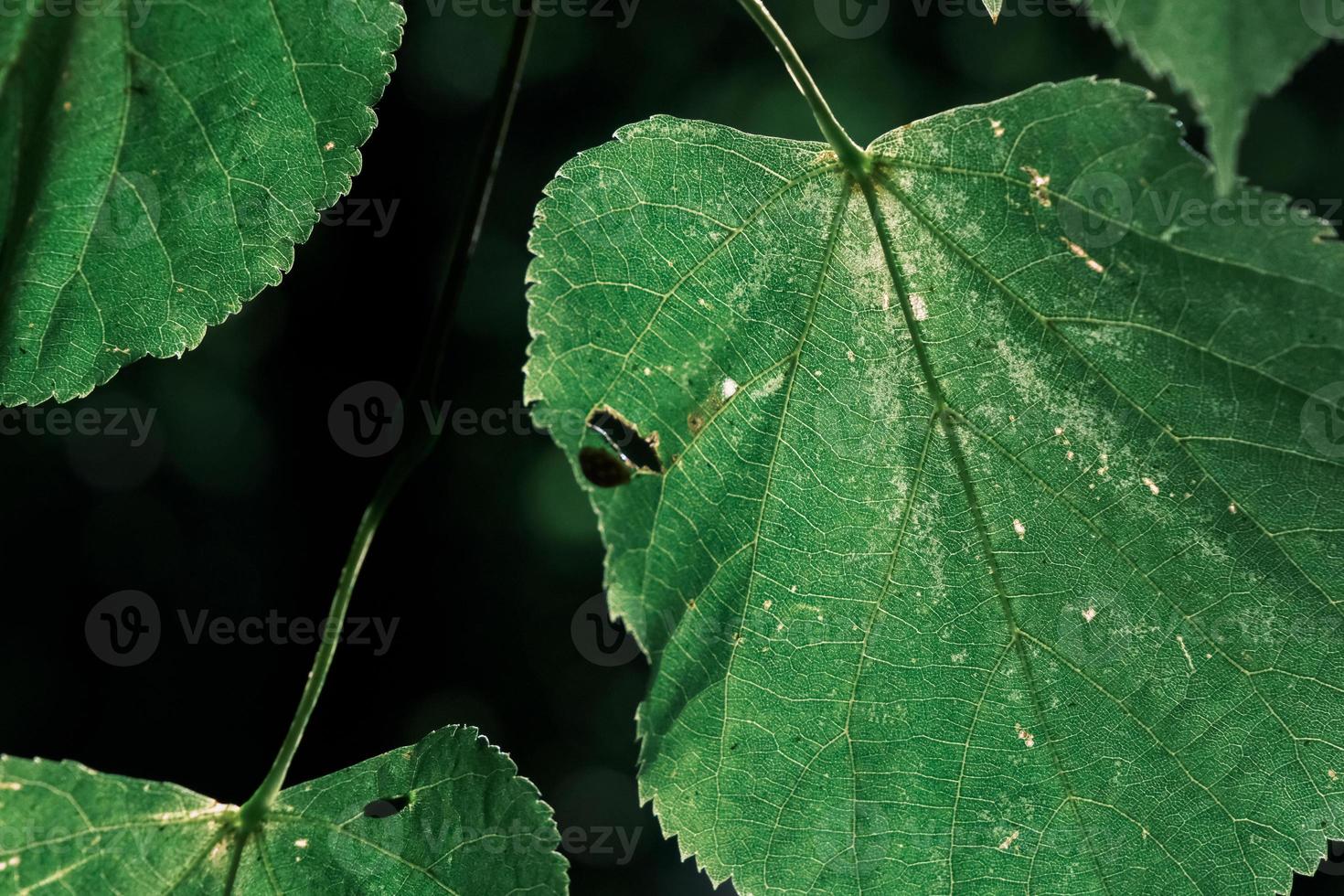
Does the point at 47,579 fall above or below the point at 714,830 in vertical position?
above

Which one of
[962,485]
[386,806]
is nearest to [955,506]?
[962,485]

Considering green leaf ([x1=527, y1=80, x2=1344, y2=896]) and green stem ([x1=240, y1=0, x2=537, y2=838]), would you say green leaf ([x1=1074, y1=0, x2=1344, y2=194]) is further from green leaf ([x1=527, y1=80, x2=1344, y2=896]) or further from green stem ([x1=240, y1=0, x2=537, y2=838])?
green stem ([x1=240, y1=0, x2=537, y2=838])

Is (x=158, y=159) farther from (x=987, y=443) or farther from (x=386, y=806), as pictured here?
(x=987, y=443)

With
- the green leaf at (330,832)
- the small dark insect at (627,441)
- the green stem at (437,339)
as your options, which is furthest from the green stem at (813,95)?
the green leaf at (330,832)

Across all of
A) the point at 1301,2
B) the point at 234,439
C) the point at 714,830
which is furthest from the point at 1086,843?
the point at 234,439

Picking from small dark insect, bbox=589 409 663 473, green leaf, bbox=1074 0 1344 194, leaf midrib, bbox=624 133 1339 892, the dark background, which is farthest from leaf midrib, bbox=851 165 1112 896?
the dark background

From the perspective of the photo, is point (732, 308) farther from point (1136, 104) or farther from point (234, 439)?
point (234, 439)
